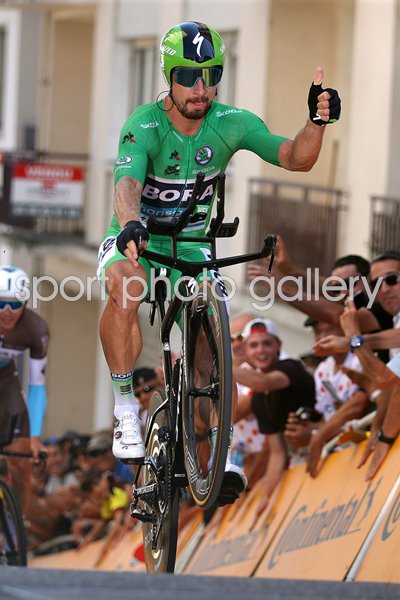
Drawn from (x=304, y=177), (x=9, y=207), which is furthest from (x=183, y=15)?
(x=9, y=207)

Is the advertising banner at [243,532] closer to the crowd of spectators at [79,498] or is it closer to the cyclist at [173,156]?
the crowd of spectators at [79,498]

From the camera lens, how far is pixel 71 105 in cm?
2855

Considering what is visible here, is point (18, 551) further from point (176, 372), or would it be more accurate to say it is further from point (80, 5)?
point (80, 5)

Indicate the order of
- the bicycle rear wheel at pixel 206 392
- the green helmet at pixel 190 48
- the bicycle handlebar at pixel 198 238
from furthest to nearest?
the green helmet at pixel 190 48 → the bicycle handlebar at pixel 198 238 → the bicycle rear wheel at pixel 206 392

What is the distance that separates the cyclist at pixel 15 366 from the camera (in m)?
9.57

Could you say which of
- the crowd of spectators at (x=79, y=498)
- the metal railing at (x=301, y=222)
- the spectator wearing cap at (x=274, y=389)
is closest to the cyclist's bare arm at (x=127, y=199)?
the spectator wearing cap at (x=274, y=389)

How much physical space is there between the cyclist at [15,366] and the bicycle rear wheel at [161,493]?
2488 mm

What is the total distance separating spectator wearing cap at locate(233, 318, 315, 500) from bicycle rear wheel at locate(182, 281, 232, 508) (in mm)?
3170

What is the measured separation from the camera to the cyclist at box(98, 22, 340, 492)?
256 inches

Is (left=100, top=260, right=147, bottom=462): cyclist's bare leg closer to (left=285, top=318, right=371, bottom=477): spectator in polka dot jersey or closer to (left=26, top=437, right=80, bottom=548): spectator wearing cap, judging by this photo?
(left=285, top=318, right=371, bottom=477): spectator in polka dot jersey

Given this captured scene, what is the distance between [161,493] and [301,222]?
10.6m

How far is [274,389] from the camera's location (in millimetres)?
9766

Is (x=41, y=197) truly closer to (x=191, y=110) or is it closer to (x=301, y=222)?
(x=301, y=222)

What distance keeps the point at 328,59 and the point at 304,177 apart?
1665 millimetres
